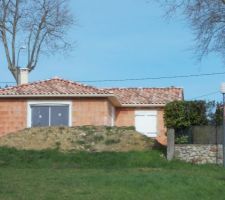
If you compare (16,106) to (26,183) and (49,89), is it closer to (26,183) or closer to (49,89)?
(49,89)

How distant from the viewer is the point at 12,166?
862 inches

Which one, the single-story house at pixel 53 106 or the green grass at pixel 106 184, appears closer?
the green grass at pixel 106 184

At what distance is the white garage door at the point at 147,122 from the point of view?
38062 millimetres

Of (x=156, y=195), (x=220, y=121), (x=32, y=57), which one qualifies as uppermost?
(x=32, y=57)

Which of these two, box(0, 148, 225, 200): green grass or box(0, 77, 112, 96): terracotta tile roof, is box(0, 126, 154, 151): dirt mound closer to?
box(0, 148, 225, 200): green grass

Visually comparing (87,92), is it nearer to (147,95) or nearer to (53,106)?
(53,106)

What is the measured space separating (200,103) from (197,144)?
2711 mm

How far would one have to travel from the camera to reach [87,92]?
33531 millimetres

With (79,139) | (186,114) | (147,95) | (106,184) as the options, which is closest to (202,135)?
(186,114)

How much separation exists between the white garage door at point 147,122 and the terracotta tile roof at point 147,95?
746 mm

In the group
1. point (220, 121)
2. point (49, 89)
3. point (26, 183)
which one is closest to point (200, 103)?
point (220, 121)

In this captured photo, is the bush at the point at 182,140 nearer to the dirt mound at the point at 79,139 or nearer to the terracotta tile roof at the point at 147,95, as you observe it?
the dirt mound at the point at 79,139

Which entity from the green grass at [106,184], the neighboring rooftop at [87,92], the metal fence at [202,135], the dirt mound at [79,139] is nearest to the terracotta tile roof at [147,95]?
the neighboring rooftop at [87,92]

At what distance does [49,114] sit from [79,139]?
6.37 meters
